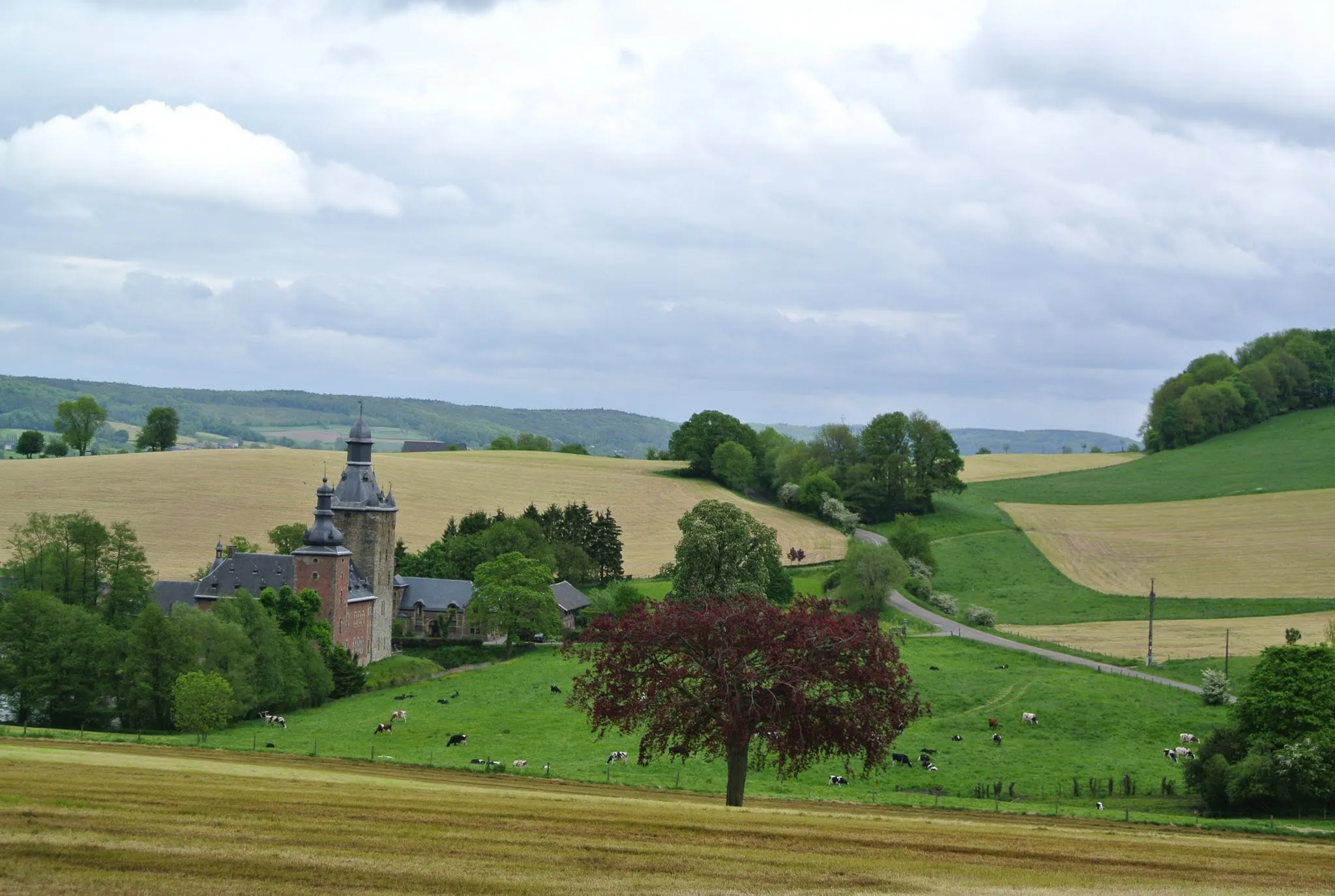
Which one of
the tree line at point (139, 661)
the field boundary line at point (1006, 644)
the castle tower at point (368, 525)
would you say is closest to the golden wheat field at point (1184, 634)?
the field boundary line at point (1006, 644)

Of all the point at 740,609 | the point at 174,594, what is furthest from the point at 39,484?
the point at 740,609

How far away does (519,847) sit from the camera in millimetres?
22891

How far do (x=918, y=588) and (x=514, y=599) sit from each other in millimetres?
30178

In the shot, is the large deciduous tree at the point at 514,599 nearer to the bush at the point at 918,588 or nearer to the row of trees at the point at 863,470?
the bush at the point at 918,588

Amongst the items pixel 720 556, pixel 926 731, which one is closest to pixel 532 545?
pixel 720 556

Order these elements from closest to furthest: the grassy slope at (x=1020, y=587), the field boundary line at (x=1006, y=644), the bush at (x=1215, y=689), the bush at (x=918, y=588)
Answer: the bush at (x=1215, y=689) < the field boundary line at (x=1006, y=644) < the grassy slope at (x=1020, y=587) < the bush at (x=918, y=588)

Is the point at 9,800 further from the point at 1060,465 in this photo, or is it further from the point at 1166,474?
the point at 1060,465

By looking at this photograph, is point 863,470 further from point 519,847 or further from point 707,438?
point 519,847

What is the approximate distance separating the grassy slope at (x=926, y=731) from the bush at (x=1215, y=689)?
2.05 feet

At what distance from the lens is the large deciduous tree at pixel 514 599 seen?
9062cm

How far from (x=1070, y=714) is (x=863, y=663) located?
30810 mm

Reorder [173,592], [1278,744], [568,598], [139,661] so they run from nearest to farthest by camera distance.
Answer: [1278,744] < [139,661] < [173,592] < [568,598]

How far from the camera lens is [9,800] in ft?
79.6

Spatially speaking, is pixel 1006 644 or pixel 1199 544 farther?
pixel 1199 544
